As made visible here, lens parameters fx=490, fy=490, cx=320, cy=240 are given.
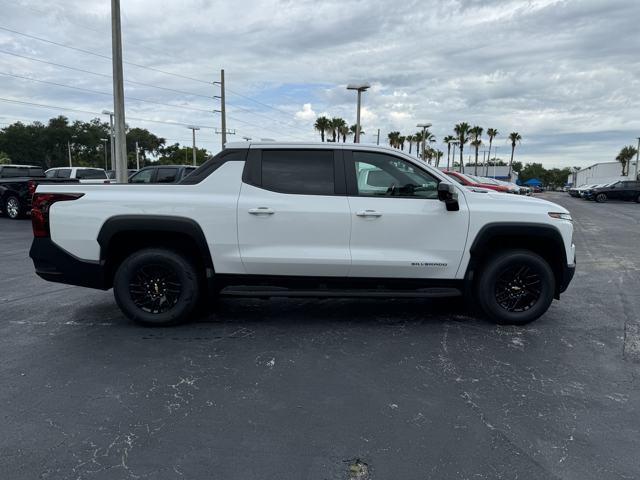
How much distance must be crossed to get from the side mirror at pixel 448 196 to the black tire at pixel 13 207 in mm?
15745

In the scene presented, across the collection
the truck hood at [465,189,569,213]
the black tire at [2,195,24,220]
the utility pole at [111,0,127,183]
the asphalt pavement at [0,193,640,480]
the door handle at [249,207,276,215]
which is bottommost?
the asphalt pavement at [0,193,640,480]

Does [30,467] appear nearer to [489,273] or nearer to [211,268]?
[211,268]

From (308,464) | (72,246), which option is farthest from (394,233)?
(72,246)

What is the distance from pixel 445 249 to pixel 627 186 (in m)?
37.3

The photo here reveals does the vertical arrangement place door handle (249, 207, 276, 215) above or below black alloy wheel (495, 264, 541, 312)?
above

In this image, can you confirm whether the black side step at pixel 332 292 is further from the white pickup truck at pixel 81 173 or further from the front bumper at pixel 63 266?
the white pickup truck at pixel 81 173

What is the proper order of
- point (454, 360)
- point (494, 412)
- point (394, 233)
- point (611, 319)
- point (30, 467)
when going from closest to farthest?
point (30, 467) < point (494, 412) < point (454, 360) < point (394, 233) < point (611, 319)

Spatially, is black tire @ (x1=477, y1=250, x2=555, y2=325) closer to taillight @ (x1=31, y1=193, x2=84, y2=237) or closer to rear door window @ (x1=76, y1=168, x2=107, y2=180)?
taillight @ (x1=31, y1=193, x2=84, y2=237)

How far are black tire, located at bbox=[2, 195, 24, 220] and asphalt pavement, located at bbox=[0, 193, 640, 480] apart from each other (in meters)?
12.5

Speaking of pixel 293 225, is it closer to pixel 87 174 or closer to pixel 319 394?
pixel 319 394

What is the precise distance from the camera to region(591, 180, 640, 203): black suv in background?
35.2 metres

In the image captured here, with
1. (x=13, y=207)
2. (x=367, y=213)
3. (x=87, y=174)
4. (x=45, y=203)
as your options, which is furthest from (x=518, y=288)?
(x=87, y=174)

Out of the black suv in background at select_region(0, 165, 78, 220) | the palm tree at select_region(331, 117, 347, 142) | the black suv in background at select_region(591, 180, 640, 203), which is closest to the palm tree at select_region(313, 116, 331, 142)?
the palm tree at select_region(331, 117, 347, 142)

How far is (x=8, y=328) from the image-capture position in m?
4.92
